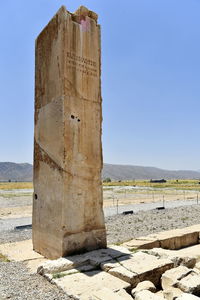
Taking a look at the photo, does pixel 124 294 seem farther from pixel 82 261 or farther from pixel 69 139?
pixel 69 139

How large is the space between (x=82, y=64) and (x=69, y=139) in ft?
5.86

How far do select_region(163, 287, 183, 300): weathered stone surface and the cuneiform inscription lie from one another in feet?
15.4

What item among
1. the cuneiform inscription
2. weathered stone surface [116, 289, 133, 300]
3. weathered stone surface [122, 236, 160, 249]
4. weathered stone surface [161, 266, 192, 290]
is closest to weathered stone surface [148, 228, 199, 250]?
weathered stone surface [122, 236, 160, 249]

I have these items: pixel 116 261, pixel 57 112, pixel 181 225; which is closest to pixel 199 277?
pixel 116 261

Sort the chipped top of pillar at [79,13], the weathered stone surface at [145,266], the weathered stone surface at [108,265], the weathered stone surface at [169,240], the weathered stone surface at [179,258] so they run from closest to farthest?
the weathered stone surface at [145,266] → the weathered stone surface at [108,265] → the weathered stone surface at [179,258] → the chipped top of pillar at [79,13] → the weathered stone surface at [169,240]

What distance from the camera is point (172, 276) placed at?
15.5ft

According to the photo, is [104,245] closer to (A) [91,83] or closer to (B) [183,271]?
(B) [183,271]

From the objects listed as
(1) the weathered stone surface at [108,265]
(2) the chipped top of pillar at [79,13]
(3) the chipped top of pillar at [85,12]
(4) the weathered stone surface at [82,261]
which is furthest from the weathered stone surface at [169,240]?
(3) the chipped top of pillar at [85,12]

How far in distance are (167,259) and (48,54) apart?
5229 millimetres

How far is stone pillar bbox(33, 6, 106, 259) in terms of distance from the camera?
5895mm

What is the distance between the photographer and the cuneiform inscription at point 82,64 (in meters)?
6.07

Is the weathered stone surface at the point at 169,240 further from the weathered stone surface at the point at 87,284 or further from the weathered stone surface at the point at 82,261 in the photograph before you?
the weathered stone surface at the point at 87,284

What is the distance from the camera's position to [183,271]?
16.0 feet

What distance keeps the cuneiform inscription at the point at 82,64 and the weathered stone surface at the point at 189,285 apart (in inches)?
183
